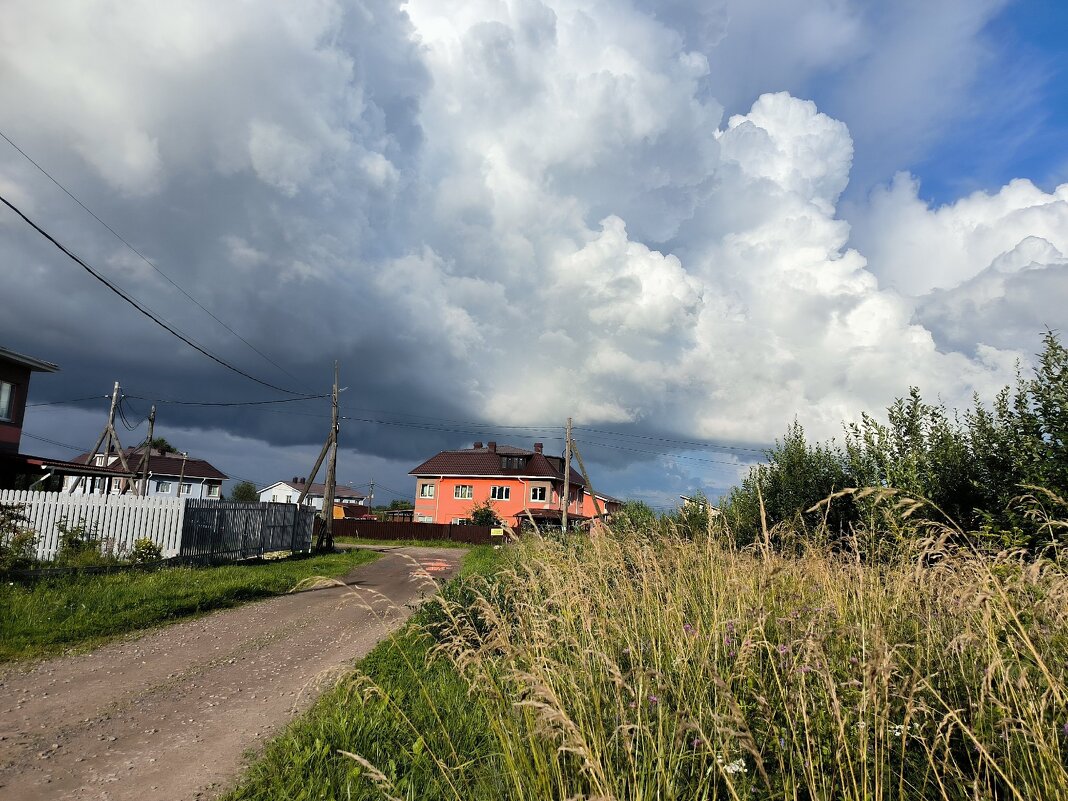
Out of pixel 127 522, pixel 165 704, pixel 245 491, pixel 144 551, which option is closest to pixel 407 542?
pixel 127 522

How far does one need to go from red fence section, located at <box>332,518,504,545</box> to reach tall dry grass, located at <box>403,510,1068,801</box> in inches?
1619

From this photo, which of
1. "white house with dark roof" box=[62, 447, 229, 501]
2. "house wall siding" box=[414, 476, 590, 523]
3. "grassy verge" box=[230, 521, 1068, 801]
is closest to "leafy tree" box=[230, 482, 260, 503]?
"white house with dark roof" box=[62, 447, 229, 501]

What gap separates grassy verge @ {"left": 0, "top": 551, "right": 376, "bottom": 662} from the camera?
7.82 metres

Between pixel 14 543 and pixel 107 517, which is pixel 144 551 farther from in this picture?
pixel 14 543

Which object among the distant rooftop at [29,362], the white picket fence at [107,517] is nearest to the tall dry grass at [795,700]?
the white picket fence at [107,517]

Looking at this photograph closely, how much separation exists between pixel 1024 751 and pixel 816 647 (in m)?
1.15

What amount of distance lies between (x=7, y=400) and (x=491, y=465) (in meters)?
36.4

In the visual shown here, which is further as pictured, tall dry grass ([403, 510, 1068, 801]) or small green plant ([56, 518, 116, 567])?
small green plant ([56, 518, 116, 567])

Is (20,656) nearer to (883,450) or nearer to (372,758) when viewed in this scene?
(372,758)

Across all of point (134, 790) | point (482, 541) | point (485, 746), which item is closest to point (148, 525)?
point (134, 790)

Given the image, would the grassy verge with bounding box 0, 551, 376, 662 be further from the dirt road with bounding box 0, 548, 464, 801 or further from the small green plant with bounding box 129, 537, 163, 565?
the small green plant with bounding box 129, 537, 163, 565

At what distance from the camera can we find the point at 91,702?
5.73 m

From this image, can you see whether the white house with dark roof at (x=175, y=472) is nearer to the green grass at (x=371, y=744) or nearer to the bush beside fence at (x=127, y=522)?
the bush beside fence at (x=127, y=522)

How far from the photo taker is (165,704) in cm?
582
